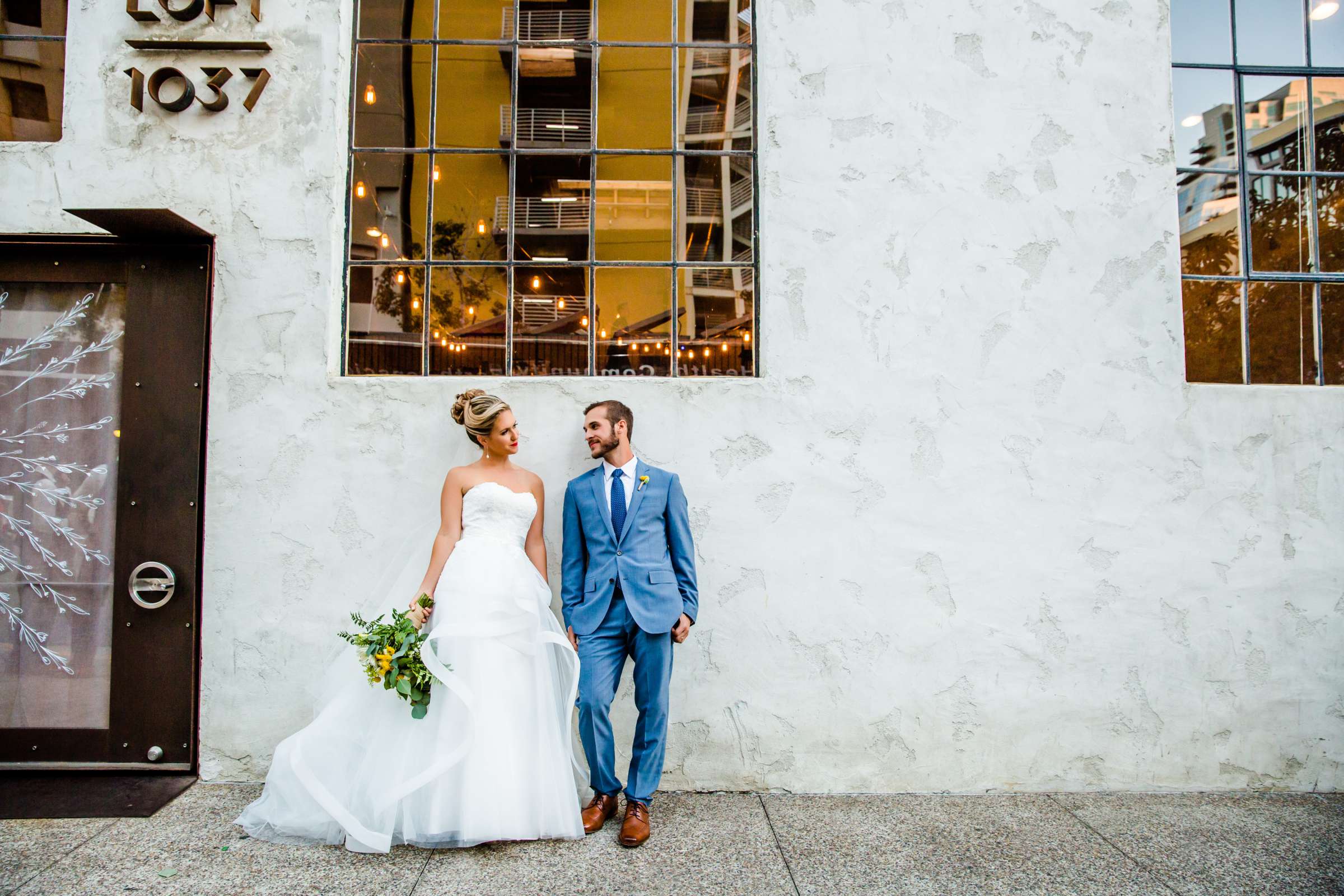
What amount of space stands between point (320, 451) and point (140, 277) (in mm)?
1360

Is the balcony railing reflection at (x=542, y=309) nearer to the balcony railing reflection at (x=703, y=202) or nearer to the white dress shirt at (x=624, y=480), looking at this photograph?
the balcony railing reflection at (x=703, y=202)

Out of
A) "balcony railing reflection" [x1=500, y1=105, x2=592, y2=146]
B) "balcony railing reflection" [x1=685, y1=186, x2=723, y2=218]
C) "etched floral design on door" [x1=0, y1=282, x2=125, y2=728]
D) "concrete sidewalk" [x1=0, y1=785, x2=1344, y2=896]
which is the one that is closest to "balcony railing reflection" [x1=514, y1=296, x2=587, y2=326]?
"balcony railing reflection" [x1=685, y1=186, x2=723, y2=218]

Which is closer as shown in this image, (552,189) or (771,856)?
(771,856)

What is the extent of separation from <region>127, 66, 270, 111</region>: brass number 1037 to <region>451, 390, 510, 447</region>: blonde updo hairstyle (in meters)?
2.02

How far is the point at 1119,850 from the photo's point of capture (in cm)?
340

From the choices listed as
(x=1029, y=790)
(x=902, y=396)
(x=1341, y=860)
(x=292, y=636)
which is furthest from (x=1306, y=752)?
(x=292, y=636)

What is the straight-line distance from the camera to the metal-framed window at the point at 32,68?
167 inches

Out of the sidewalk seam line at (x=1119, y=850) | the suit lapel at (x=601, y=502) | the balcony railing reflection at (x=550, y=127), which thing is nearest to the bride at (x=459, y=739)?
the suit lapel at (x=601, y=502)

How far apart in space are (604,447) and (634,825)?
5.64 ft

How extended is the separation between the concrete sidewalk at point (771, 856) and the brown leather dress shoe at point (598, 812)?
51mm

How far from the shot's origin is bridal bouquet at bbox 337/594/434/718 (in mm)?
3273

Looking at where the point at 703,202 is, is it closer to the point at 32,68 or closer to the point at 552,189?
the point at 552,189

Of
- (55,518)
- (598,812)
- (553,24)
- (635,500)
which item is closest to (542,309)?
(635,500)

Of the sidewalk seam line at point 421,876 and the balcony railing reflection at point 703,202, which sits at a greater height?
the balcony railing reflection at point 703,202
